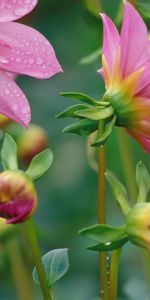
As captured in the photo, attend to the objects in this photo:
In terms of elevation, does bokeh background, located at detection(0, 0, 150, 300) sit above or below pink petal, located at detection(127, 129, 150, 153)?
below

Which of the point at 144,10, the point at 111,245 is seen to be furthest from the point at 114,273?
the point at 144,10

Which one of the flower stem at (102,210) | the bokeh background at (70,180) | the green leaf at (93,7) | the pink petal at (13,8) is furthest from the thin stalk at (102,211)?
the green leaf at (93,7)

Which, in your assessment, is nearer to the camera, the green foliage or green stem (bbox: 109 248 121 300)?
green stem (bbox: 109 248 121 300)

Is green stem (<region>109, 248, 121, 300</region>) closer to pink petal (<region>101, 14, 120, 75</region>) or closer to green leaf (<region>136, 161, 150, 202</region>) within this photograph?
green leaf (<region>136, 161, 150, 202</region>)

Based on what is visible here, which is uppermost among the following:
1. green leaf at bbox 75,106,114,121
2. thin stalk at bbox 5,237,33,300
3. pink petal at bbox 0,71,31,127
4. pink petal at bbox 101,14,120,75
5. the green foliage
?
pink petal at bbox 101,14,120,75

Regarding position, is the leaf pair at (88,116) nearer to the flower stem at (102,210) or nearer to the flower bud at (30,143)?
the flower stem at (102,210)

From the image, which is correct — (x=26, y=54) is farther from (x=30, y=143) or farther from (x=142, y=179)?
(x=30, y=143)

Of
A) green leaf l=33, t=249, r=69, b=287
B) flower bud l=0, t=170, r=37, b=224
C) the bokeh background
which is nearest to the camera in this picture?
flower bud l=0, t=170, r=37, b=224

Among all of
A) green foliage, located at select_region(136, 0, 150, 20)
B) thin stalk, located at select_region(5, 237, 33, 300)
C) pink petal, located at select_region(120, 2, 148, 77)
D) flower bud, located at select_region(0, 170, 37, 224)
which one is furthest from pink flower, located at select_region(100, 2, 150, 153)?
thin stalk, located at select_region(5, 237, 33, 300)
